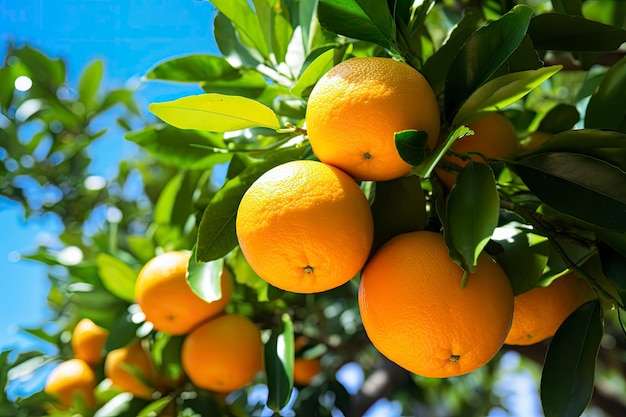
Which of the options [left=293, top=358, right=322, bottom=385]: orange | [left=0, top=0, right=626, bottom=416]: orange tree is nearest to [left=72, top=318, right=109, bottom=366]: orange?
[left=0, top=0, right=626, bottom=416]: orange tree

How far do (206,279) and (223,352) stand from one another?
279mm

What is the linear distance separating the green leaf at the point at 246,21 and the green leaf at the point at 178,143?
0.62ft

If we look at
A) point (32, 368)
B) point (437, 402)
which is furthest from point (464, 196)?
point (437, 402)

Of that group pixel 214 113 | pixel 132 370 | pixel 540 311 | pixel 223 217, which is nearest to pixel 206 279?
pixel 223 217

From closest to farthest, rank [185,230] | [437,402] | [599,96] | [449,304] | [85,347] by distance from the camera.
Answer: [449,304]
[599,96]
[185,230]
[85,347]
[437,402]

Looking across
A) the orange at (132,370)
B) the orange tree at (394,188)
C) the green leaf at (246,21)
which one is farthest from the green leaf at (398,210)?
the orange at (132,370)

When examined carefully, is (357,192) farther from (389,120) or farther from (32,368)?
(32,368)

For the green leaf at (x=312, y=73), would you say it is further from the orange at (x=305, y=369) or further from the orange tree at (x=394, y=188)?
the orange at (x=305, y=369)

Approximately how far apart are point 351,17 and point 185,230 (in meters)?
0.80

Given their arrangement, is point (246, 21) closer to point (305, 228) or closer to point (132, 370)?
point (305, 228)

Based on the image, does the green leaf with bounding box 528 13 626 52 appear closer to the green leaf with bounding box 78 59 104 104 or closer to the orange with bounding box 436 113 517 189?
the orange with bounding box 436 113 517 189

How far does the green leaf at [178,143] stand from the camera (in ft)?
4.08

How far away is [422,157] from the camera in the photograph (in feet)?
2.76

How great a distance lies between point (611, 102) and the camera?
3.60 ft
